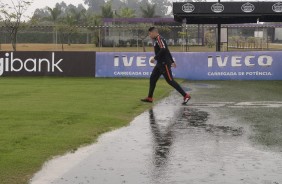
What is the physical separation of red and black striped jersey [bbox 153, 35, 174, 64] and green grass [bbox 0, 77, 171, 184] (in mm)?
1177

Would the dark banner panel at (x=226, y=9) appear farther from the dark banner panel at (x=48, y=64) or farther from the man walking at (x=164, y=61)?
the man walking at (x=164, y=61)

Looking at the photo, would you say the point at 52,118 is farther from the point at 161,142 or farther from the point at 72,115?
the point at 161,142

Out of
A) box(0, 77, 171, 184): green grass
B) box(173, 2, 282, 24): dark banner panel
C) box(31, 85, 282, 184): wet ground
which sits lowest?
box(31, 85, 282, 184): wet ground

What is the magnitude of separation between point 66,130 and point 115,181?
115 inches

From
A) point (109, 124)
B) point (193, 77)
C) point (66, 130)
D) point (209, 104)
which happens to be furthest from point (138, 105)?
point (193, 77)

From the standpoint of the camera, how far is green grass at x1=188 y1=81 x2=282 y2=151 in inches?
299

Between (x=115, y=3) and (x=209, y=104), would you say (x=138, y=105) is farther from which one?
(x=115, y=3)

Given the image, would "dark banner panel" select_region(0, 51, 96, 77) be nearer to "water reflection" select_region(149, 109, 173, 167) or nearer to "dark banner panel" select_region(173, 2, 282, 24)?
"dark banner panel" select_region(173, 2, 282, 24)

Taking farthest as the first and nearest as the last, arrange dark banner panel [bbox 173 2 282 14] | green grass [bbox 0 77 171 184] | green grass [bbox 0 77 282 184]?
dark banner panel [bbox 173 2 282 14] → green grass [bbox 0 77 282 184] → green grass [bbox 0 77 171 184]

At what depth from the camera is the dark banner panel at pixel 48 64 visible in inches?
830

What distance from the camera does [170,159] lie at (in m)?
6.11

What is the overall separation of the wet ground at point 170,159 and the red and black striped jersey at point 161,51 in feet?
11.1

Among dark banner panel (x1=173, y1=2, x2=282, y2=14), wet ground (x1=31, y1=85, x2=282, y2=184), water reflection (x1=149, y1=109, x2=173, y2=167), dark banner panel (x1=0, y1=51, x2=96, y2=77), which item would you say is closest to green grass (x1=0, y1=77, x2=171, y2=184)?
wet ground (x1=31, y1=85, x2=282, y2=184)

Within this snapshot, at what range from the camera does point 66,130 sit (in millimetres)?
7887
